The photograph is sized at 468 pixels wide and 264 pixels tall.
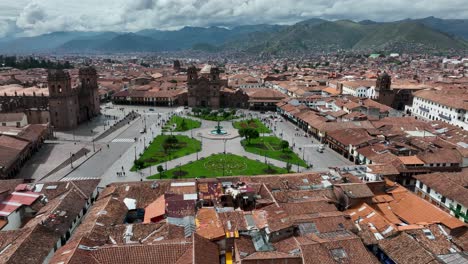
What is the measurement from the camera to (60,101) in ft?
219

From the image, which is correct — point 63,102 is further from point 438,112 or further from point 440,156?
point 438,112

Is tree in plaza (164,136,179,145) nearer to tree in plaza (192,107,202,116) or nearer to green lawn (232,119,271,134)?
green lawn (232,119,271,134)

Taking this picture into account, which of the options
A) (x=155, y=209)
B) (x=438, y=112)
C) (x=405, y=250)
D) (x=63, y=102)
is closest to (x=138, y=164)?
(x=155, y=209)

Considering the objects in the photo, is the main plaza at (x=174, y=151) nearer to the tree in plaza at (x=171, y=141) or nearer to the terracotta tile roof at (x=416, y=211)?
the tree in plaza at (x=171, y=141)

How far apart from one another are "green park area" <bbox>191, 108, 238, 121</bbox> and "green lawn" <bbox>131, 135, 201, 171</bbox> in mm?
18250

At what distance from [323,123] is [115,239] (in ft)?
150

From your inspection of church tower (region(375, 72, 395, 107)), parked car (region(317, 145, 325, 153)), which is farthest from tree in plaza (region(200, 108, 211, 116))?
church tower (region(375, 72, 395, 107))

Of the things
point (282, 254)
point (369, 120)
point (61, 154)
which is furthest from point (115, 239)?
point (369, 120)

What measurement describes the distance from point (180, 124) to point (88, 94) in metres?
21.9

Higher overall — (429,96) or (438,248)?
(429,96)

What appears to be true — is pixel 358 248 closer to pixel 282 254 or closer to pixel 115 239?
pixel 282 254

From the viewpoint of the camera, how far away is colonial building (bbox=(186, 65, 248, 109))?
9419 cm

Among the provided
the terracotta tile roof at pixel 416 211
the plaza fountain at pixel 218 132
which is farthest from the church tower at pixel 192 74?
the terracotta tile roof at pixel 416 211

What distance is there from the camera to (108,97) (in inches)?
4141
